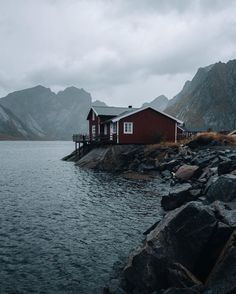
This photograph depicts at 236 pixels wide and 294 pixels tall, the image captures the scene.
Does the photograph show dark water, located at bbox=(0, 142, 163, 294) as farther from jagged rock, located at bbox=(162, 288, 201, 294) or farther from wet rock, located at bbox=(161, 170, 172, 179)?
wet rock, located at bbox=(161, 170, 172, 179)

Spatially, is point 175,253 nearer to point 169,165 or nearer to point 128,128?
point 169,165

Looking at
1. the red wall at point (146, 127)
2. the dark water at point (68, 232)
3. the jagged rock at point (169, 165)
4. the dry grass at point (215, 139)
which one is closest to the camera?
the dark water at point (68, 232)

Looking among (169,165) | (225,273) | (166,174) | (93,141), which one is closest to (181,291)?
(225,273)

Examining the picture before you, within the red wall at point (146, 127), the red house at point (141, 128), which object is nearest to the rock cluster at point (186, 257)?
the red house at point (141, 128)

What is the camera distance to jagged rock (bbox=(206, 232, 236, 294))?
30.8ft

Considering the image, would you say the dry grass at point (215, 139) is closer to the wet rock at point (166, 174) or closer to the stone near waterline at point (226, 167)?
the wet rock at point (166, 174)

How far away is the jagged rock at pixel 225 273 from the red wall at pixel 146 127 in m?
46.1

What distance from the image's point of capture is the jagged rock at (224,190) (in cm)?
1727

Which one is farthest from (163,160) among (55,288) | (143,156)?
(55,288)

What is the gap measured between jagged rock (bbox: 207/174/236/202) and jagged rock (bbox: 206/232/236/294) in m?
7.39

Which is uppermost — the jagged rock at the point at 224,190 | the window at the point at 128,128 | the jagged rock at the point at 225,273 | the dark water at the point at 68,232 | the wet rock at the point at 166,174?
the window at the point at 128,128

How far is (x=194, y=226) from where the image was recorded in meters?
11.3

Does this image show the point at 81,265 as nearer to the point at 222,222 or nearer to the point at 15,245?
the point at 15,245

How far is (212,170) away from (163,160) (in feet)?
62.0
